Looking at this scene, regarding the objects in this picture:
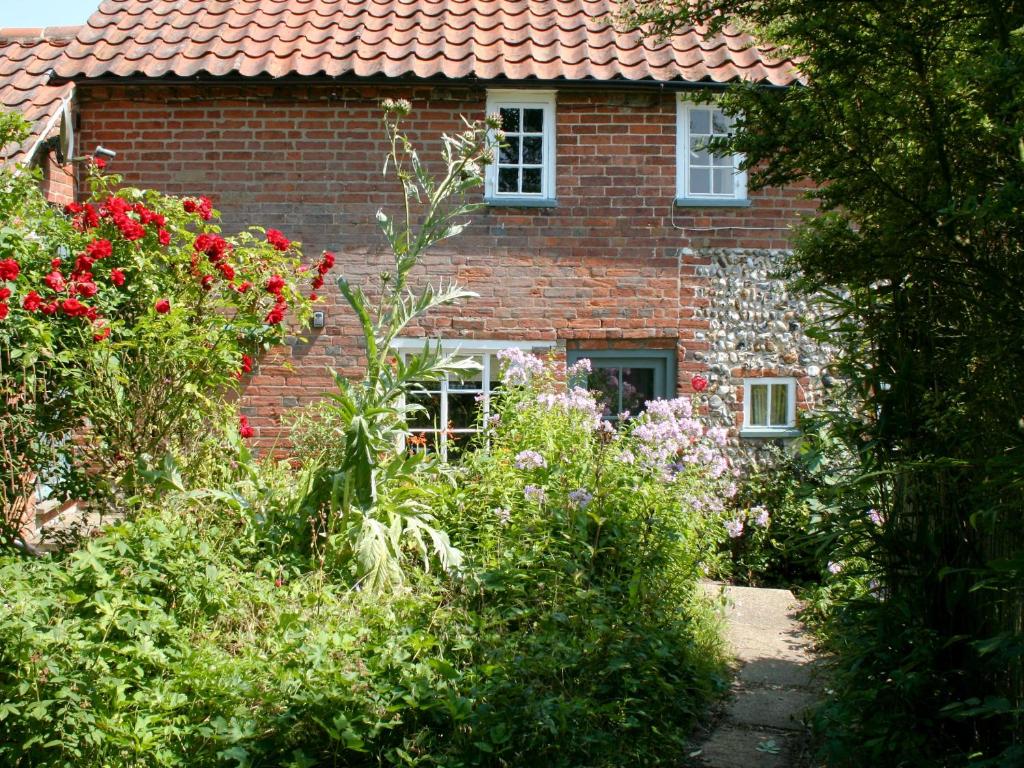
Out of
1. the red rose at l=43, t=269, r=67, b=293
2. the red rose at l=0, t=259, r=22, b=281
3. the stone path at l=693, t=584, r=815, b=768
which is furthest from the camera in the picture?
the red rose at l=43, t=269, r=67, b=293

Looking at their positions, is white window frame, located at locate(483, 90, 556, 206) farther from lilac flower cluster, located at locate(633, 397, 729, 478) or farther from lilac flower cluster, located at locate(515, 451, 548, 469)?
lilac flower cluster, located at locate(515, 451, 548, 469)

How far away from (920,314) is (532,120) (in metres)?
6.75

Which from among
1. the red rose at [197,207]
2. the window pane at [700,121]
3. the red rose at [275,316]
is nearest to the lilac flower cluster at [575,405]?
the red rose at [275,316]

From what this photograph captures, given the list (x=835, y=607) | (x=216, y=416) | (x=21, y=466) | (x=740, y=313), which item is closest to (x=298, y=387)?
(x=216, y=416)

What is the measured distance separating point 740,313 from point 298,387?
461 centimetres

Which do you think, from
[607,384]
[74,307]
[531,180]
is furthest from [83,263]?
[607,384]

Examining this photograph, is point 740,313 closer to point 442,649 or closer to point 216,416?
point 216,416

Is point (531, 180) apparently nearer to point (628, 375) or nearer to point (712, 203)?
point (712, 203)

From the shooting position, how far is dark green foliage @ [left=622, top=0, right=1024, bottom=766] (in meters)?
3.72

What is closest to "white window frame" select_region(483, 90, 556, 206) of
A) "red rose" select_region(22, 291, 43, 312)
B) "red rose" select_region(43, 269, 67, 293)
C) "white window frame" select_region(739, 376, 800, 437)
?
"white window frame" select_region(739, 376, 800, 437)

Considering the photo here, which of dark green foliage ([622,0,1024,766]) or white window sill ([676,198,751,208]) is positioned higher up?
→ white window sill ([676,198,751,208])

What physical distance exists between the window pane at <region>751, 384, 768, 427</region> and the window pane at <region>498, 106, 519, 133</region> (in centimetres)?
367

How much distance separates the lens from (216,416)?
7160mm

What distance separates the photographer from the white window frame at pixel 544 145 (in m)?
10.3
